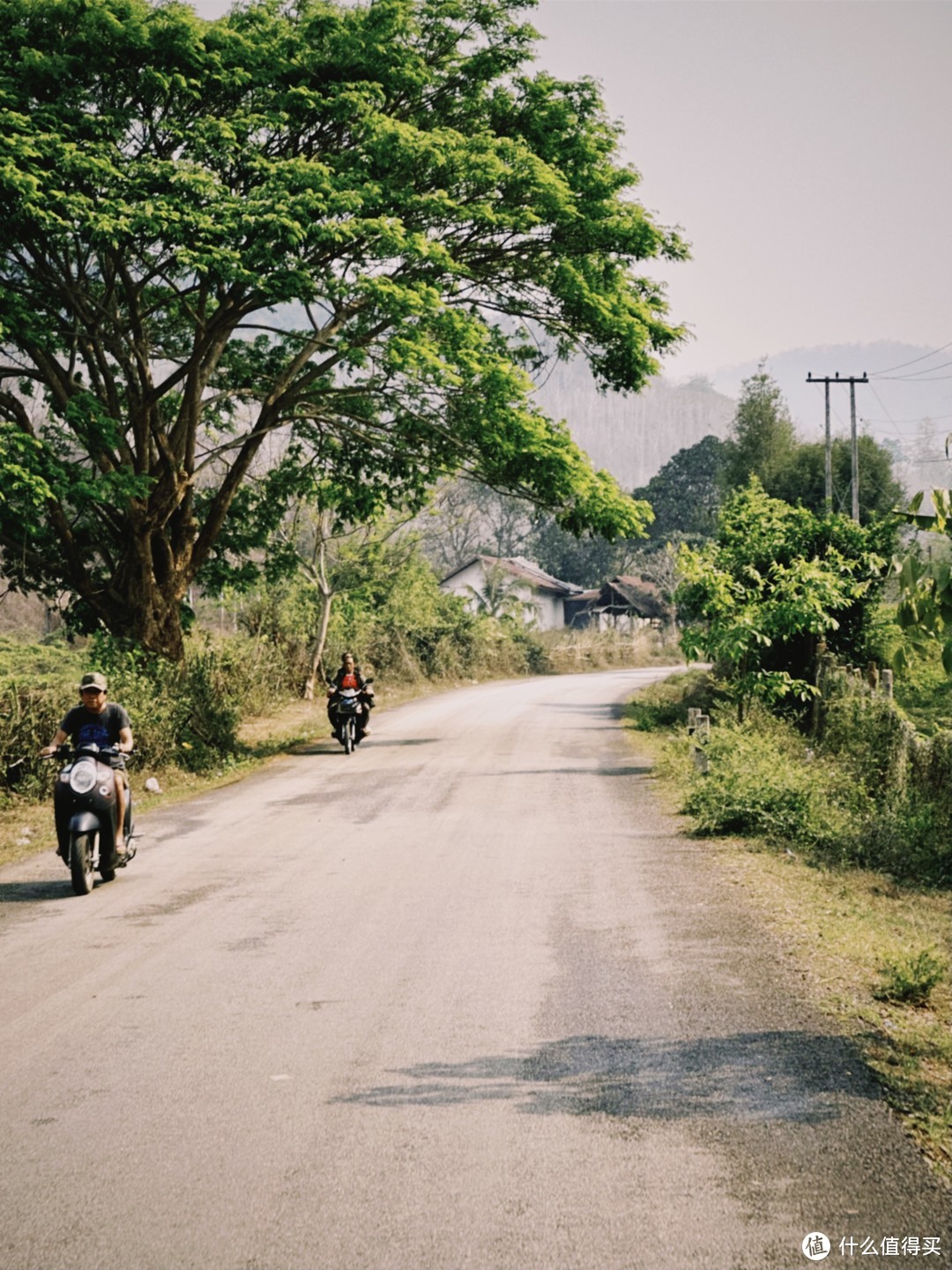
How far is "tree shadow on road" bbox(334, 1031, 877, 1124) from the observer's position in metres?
4.83

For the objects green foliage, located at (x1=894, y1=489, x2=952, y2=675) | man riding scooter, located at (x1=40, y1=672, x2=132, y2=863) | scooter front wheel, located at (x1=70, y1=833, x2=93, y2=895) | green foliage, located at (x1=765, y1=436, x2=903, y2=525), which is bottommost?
scooter front wheel, located at (x1=70, y1=833, x2=93, y2=895)

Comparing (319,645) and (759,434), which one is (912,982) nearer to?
(319,645)

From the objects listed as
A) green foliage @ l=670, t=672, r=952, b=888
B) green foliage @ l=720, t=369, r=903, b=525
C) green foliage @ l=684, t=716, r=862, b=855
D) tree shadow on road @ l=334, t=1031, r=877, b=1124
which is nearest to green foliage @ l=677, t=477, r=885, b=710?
green foliage @ l=670, t=672, r=952, b=888

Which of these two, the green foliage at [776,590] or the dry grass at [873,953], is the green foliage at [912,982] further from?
the green foliage at [776,590]

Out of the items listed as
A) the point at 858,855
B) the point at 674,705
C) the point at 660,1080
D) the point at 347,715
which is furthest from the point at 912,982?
the point at 674,705

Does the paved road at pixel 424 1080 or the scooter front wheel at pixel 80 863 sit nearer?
the paved road at pixel 424 1080

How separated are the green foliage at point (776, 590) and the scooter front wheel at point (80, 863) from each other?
33.0 feet

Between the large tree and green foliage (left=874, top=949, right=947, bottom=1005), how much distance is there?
12.1m

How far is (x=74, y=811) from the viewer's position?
942 centimetres

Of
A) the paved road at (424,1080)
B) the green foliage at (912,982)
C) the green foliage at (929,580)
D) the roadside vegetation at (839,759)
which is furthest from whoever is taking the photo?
the green foliage at (912,982)

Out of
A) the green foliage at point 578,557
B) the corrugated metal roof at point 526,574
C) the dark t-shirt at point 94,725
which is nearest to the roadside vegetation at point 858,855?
the dark t-shirt at point 94,725

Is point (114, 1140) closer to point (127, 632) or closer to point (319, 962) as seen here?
point (319, 962)

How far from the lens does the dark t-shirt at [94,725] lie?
9.90m

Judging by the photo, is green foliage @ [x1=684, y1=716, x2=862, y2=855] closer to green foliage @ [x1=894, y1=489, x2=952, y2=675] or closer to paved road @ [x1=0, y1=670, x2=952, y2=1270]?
paved road @ [x1=0, y1=670, x2=952, y2=1270]
